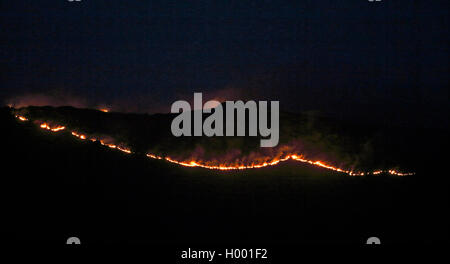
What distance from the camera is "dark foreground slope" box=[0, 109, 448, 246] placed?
3982mm

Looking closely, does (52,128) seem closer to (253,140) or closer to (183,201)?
(183,201)

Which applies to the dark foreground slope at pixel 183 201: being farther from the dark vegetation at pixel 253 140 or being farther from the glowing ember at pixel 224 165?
the dark vegetation at pixel 253 140

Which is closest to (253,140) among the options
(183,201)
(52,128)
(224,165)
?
(224,165)

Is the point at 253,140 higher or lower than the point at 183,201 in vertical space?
higher

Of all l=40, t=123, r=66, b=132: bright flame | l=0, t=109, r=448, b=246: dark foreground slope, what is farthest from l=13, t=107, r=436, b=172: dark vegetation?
l=0, t=109, r=448, b=246: dark foreground slope

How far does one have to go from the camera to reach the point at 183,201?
4.32 m

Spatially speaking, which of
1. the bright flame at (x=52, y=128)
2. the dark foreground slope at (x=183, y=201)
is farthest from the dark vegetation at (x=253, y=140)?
the dark foreground slope at (x=183, y=201)

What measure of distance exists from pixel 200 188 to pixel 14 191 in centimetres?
256

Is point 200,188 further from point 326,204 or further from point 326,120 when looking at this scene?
point 326,120

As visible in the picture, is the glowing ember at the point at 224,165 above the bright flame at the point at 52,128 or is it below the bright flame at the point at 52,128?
below

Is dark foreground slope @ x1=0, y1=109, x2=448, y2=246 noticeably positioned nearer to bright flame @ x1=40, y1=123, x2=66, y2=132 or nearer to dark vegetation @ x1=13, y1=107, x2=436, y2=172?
bright flame @ x1=40, y1=123, x2=66, y2=132

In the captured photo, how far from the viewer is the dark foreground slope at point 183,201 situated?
3982 millimetres

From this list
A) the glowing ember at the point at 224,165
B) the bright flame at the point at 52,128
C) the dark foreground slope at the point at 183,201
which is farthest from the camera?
the bright flame at the point at 52,128
